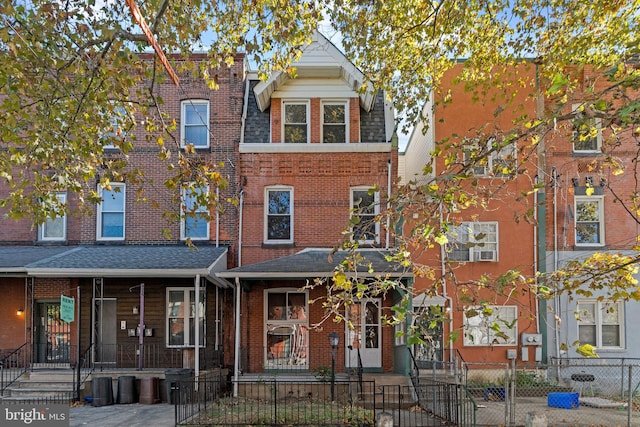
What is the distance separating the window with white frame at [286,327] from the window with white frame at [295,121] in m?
4.68

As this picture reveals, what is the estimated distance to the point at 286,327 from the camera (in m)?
16.7

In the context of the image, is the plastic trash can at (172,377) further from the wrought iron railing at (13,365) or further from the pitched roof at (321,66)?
the pitched roof at (321,66)

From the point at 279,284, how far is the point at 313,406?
481 cm

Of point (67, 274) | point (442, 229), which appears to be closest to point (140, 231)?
point (67, 274)

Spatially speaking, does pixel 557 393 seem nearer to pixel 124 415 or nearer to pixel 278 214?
pixel 278 214

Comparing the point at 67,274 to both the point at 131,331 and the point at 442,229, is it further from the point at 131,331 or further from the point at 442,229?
the point at 442,229

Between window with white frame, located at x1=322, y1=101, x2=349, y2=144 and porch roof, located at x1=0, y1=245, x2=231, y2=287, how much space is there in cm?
476

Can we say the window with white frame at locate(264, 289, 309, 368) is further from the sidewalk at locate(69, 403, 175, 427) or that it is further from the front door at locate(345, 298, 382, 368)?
the sidewalk at locate(69, 403, 175, 427)

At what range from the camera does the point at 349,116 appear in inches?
684

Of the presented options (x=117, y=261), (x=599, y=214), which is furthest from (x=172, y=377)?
(x=599, y=214)

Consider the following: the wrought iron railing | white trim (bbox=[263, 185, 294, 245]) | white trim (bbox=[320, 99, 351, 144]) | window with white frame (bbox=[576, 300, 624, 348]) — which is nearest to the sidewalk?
the wrought iron railing

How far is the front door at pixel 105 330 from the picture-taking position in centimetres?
1666

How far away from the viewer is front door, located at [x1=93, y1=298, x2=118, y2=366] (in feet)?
54.6

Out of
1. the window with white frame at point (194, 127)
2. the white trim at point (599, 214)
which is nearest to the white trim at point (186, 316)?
the window with white frame at point (194, 127)
